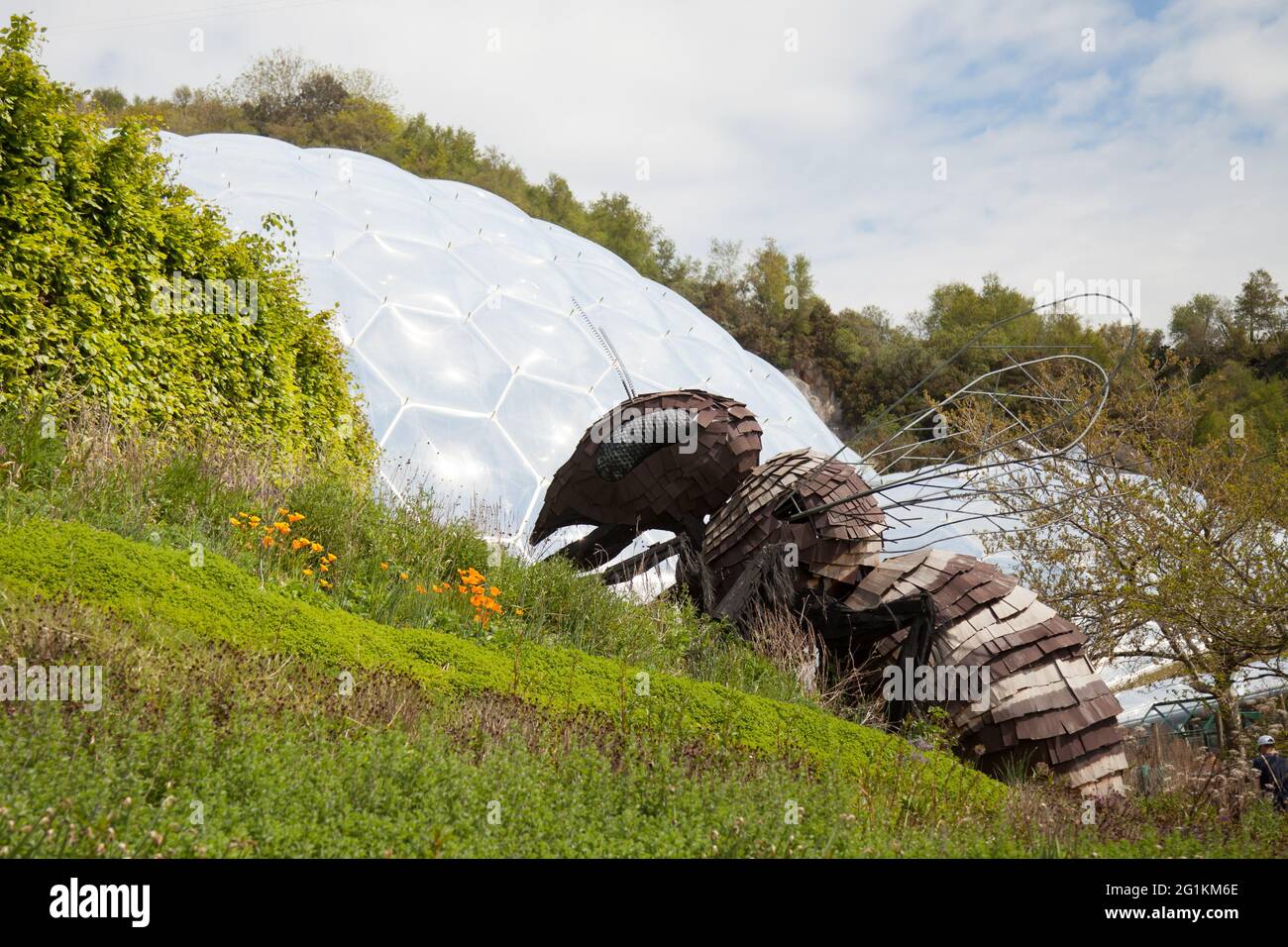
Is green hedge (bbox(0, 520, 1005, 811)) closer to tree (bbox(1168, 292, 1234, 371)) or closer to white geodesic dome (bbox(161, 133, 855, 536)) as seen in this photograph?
white geodesic dome (bbox(161, 133, 855, 536))

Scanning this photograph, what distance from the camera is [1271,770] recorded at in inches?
265

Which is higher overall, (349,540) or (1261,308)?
(1261,308)

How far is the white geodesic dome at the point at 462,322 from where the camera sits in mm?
15227

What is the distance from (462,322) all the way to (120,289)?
932cm

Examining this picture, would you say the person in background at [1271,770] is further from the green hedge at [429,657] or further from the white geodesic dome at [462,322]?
the white geodesic dome at [462,322]

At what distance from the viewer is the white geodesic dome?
15227 mm

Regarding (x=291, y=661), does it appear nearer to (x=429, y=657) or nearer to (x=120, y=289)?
(x=429, y=657)

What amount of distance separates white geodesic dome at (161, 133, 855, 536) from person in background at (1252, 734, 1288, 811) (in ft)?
29.0

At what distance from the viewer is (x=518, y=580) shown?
7.59 meters

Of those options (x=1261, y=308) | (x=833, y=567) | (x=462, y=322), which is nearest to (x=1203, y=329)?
(x=1261, y=308)

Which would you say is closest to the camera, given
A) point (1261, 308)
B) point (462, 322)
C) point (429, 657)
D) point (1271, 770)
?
point (429, 657)
